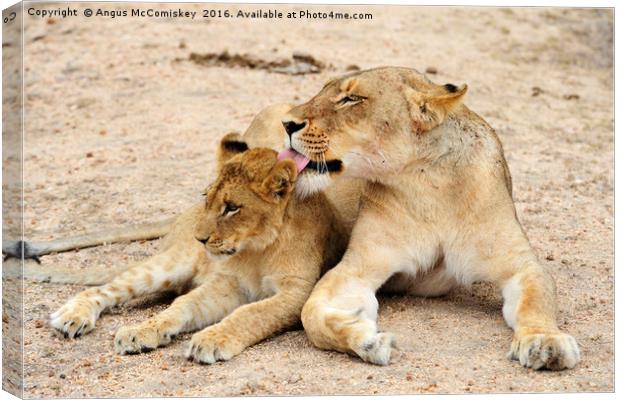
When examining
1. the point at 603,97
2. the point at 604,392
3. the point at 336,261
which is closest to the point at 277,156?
the point at 336,261

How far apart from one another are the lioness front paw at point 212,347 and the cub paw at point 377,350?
0.41m

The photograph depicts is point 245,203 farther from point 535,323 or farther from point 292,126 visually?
point 535,323

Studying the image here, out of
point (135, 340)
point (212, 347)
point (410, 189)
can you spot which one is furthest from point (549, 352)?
point (135, 340)

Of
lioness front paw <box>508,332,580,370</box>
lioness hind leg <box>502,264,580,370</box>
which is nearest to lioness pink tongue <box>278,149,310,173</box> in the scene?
lioness hind leg <box>502,264,580,370</box>

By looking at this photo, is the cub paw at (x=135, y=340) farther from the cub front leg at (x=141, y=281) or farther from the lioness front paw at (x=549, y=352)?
the lioness front paw at (x=549, y=352)

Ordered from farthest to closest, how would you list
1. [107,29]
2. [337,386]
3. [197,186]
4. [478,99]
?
1. [107,29]
2. [478,99]
3. [197,186]
4. [337,386]

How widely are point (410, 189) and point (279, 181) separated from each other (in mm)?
462

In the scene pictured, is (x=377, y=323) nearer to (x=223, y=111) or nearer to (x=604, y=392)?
(x=604, y=392)

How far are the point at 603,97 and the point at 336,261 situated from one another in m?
3.88

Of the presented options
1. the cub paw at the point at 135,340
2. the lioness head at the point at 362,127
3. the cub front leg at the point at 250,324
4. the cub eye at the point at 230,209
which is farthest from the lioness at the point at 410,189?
the cub paw at the point at 135,340

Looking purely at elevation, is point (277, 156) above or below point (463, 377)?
above

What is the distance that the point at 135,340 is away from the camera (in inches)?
148

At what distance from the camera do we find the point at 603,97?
7512 millimetres

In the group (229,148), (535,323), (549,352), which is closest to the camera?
(549,352)
